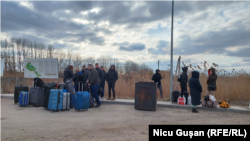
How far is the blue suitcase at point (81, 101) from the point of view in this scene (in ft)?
28.0

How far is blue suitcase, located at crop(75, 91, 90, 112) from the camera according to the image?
8.55 metres

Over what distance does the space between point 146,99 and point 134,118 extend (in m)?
1.83

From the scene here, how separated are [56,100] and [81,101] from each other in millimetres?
1055

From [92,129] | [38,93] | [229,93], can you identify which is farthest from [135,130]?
[229,93]

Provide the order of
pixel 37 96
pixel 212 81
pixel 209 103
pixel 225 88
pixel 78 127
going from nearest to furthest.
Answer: pixel 78 127
pixel 209 103
pixel 37 96
pixel 212 81
pixel 225 88

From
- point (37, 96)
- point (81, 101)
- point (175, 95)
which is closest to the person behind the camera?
point (81, 101)

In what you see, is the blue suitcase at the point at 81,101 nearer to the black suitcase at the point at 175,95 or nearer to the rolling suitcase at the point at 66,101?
the rolling suitcase at the point at 66,101

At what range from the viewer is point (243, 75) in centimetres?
1295

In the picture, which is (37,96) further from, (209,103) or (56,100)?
(209,103)

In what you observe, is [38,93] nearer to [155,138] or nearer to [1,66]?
[155,138]

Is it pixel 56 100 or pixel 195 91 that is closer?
pixel 56 100

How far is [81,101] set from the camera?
8594 millimetres

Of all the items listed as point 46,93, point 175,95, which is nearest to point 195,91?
point 175,95

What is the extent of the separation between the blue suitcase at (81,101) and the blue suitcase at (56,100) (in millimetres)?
684
